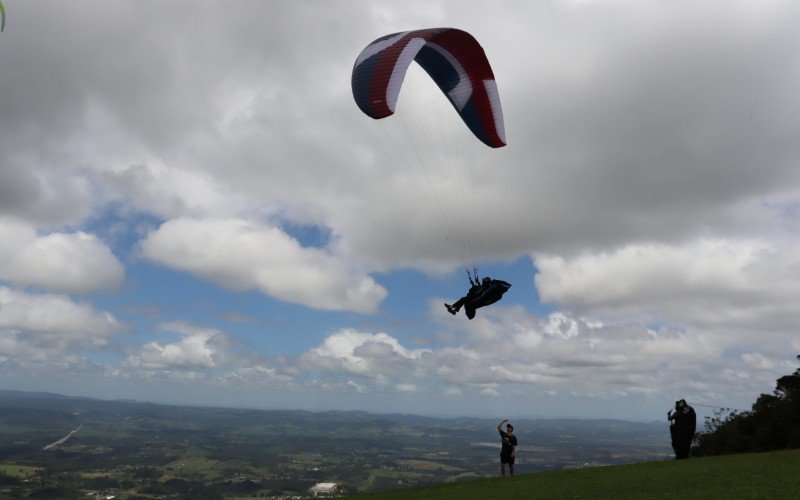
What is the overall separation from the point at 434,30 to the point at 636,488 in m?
16.9

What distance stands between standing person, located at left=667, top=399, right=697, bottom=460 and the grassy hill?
4.47ft

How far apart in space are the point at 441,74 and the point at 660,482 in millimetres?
17835

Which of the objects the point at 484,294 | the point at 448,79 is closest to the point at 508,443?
the point at 484,294

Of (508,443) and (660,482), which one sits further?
(508,443)

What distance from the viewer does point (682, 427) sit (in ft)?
65.7

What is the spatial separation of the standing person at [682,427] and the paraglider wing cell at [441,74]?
1322cm

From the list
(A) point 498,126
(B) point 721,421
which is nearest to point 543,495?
(A) point 498,126

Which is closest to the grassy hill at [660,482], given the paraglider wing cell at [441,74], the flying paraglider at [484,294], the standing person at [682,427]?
the standing person at [682,427]

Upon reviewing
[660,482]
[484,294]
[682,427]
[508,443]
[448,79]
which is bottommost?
[660,482]

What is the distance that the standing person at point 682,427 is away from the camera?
19.9 meters

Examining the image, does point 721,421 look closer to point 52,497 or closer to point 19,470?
point 52,497

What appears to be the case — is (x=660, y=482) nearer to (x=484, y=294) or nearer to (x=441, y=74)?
(x=484, y=294)

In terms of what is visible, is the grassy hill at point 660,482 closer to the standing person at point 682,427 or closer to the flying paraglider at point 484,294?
the standing person at point 682,427

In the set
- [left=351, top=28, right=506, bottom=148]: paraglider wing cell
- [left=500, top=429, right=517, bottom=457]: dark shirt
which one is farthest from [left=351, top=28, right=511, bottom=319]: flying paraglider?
[left=500, top=429, right=517, bottom=457]: dark shirt
